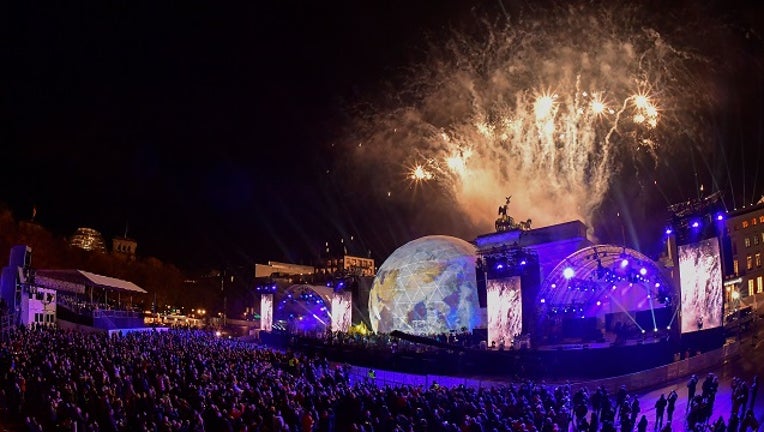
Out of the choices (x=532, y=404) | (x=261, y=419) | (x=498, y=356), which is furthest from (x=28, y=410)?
(x=498, y=356)

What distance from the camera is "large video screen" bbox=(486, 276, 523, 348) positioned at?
104 feet

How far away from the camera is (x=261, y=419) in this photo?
47.0 ft

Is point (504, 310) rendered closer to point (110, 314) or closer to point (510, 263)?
point (510, 263)

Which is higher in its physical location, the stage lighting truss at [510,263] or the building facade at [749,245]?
the building facade at [749,245]

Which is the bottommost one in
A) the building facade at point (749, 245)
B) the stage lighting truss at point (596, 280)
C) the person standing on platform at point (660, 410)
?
the person standing on platform at point (660, 410)

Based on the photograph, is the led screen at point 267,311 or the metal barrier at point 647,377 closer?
the metal barrier at point 647,377

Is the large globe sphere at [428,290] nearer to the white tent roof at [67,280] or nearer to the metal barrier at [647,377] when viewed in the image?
the metal barrier at [647,377]

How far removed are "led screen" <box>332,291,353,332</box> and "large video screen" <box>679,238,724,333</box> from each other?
2838 centimetres

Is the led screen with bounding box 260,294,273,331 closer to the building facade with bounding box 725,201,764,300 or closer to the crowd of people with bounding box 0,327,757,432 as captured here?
the crowd of people with bounding box 0,327,757,432

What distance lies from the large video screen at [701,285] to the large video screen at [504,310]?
8.68 m

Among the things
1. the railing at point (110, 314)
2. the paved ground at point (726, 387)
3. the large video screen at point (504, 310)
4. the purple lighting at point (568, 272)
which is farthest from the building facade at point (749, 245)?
the railing at point (110, 314)

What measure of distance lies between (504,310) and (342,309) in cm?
1929

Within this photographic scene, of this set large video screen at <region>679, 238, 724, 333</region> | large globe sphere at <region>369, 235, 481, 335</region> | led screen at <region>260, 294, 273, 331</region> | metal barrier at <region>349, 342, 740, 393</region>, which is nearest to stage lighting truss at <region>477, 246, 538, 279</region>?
large video screen at <region>679, 238, 724, 333</region>

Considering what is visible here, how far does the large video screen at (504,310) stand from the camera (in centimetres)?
3158
